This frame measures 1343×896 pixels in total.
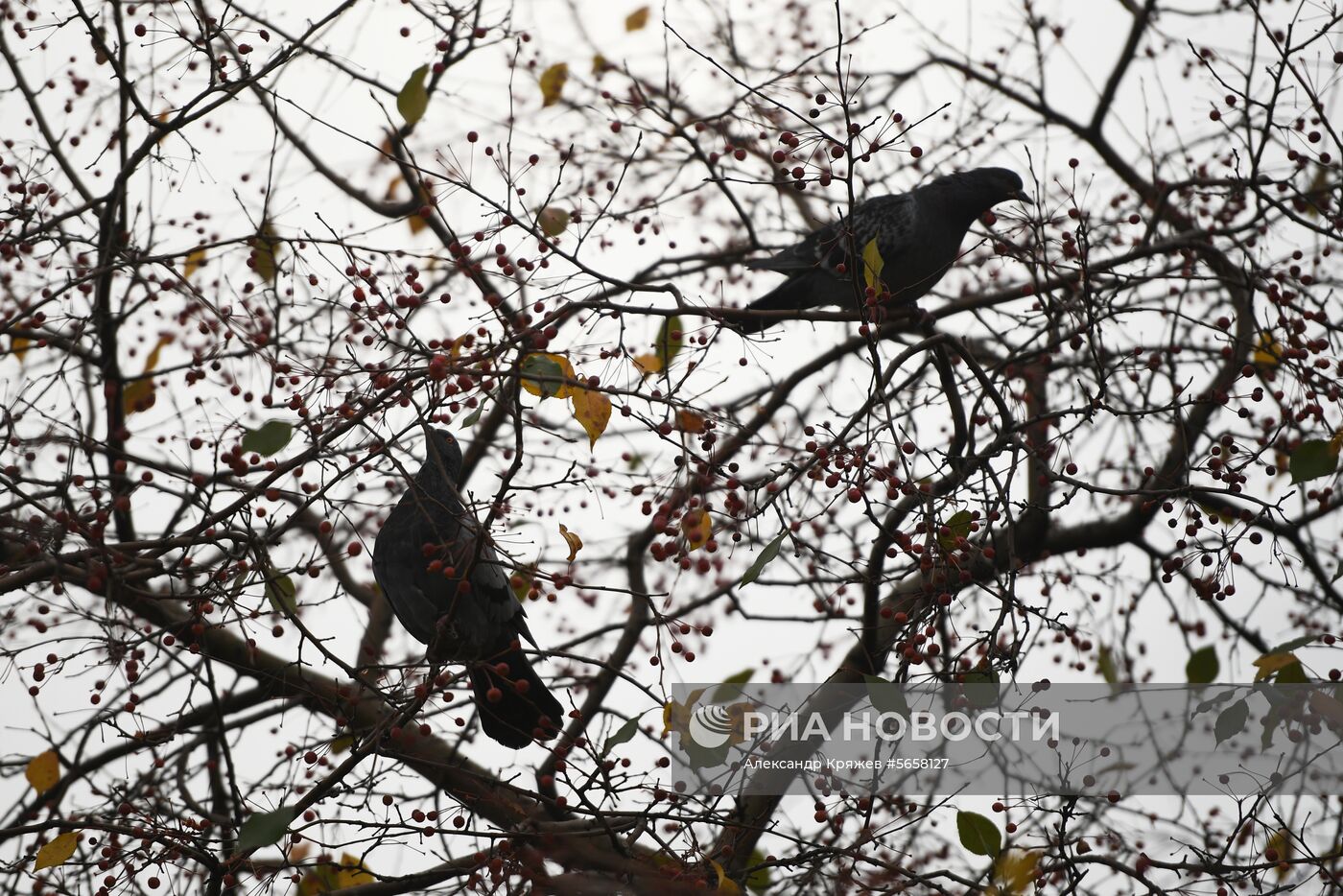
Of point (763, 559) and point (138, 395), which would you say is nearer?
point (763, 559)

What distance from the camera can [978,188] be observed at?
548 centimetres

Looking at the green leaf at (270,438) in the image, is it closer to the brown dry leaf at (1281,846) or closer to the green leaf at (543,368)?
the green leaf at (543,368)

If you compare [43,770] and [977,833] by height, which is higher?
[43,770]

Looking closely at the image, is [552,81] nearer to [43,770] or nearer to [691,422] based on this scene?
[691,422]

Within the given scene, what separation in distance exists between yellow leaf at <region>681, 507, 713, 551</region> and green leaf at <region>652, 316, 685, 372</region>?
1.53 feet

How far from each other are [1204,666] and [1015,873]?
1152 millimetres

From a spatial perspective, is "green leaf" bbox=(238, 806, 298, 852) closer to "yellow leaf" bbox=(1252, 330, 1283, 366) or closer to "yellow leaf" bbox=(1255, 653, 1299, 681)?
"yellow leaf" bbox=(1255, 653, 1299, 681)

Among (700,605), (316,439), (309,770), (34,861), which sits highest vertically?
(700,605)

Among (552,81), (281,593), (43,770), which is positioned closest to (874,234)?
(552,81)

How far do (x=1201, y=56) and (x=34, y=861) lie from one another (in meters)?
4.14

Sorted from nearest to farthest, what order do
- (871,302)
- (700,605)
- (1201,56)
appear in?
(871,302) < (1201,56) < (700,605)

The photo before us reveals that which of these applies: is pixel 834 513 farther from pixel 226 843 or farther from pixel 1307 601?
pixel 226 843

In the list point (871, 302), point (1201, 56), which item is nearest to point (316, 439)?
point (871, 302)

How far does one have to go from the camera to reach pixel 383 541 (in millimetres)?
4094
